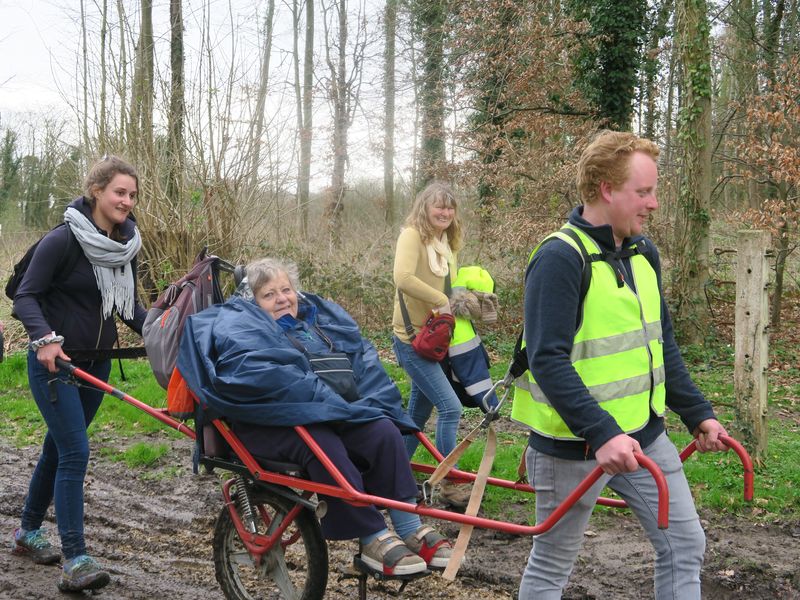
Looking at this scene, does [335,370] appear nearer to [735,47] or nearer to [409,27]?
[735,47]

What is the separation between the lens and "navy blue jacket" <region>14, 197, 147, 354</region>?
14.1 feet

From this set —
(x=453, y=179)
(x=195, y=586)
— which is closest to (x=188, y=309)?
(x=195, y=586)

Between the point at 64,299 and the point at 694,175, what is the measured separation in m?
10.2

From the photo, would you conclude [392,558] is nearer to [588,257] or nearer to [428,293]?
[588,257]

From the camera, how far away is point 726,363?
11.8 m

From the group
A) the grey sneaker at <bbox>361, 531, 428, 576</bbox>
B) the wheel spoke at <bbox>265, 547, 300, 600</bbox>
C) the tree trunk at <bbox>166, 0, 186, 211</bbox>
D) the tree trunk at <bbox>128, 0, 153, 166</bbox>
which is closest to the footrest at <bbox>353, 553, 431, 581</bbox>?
the grey sneaker at <bbox>361, 531, 428, 576</bbox>

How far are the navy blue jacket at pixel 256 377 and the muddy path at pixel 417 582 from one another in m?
0.93

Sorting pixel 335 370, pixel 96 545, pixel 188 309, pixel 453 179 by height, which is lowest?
pixel 96 545

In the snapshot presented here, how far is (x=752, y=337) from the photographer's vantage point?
624 cm

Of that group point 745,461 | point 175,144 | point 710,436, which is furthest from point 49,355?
point 175,144

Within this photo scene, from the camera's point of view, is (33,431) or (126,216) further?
(33,431)

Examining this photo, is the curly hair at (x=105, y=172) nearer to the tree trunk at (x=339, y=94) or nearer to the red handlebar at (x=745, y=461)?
the red handlebar at (x=745, y=461)

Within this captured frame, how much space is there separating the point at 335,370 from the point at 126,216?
153 centimetres

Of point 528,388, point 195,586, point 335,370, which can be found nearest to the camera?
point 528,388
